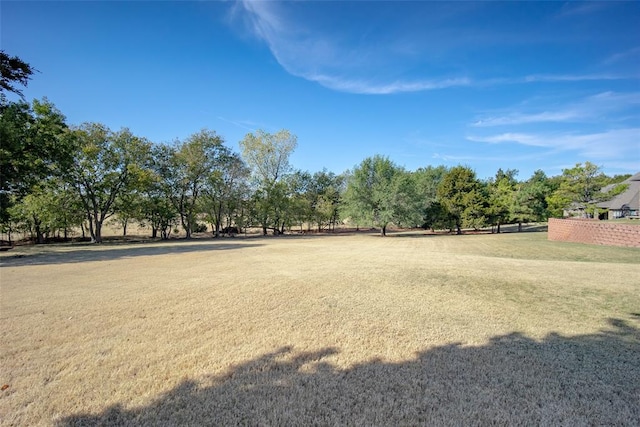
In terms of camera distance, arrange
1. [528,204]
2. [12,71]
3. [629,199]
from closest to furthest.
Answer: [12,71], [629,199], [528,204]

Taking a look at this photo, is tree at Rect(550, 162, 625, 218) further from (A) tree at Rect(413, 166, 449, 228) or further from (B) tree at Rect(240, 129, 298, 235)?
(B) tree at Rect(240, 129, 298, 235)

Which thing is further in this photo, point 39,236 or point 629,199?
point 629,199

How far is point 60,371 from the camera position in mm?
3447

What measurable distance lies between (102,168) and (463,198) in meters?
37.9

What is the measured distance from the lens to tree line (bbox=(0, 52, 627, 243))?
76.1ft

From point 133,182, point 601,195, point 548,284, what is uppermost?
point 133,182

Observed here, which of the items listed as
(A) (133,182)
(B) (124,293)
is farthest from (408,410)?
(A) (133,182)

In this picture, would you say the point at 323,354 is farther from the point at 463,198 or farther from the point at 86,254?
the point at 463,198

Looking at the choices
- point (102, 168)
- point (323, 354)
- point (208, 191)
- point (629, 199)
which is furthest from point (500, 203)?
point (102, 168)

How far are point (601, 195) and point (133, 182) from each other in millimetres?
48376

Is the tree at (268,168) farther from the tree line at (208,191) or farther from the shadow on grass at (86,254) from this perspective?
the shadow on grass at (86,254)

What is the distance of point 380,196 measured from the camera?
31.4 meters

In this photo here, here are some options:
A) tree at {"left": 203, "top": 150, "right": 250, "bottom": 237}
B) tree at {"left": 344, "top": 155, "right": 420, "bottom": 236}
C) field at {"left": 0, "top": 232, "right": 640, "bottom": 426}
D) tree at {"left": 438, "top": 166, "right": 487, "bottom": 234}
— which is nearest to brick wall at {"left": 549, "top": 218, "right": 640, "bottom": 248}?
tree at {"left": 438, "top": 166, "right": 487, "bottom": 234}

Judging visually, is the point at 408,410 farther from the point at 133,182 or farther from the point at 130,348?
the point at 133,182
